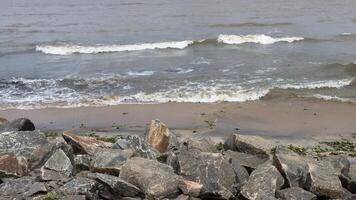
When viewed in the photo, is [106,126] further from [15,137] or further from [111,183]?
[111,183]

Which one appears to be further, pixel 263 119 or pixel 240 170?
pixel 263 119

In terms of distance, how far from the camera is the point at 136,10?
47.9 m

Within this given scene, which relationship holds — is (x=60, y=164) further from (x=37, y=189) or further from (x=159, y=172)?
(x=159, y=172)

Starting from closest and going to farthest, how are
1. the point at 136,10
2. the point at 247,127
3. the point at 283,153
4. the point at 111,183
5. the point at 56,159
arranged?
the point at 111,183
the point at 56,159
the point at 283,153
the point at 247,127
the point at 136,10

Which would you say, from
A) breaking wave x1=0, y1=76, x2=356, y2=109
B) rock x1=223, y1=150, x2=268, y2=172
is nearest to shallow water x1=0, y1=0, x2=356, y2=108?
breaking wave x1=0, y1=76, x2=356, y2=109

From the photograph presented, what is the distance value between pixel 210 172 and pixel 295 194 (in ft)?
4.76

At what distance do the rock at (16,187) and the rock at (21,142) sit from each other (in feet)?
3.49

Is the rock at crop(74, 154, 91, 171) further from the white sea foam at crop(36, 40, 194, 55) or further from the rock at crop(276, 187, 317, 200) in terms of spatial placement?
the white sea foam at crop(36, 40, 194, 55)

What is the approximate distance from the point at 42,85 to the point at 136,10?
29180 mm

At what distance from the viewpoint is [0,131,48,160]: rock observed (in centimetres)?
973

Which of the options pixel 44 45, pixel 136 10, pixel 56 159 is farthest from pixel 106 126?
pixel 136 10

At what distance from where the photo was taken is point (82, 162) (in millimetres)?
9266

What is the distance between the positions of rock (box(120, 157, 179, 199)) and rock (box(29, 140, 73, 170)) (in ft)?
4.42

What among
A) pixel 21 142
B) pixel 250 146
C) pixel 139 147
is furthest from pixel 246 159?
pixel 21 142
